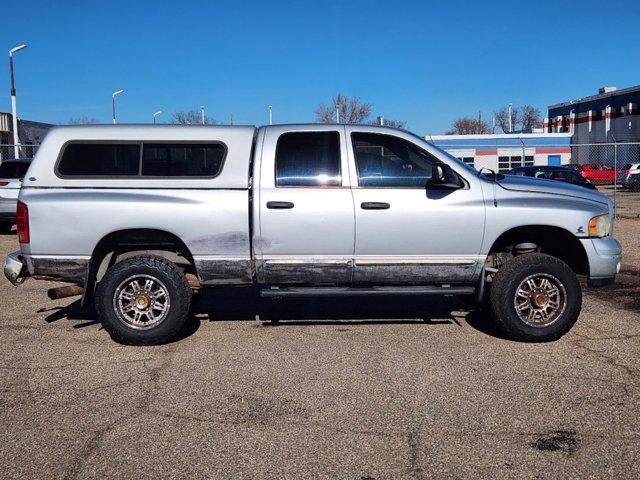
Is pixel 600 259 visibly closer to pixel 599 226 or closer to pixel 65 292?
pixel 599 226

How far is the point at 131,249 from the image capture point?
6.41 m

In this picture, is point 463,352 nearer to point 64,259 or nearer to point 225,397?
point 225,397

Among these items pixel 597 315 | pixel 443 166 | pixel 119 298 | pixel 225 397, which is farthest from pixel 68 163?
pixel 597 315

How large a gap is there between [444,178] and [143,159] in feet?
9.15

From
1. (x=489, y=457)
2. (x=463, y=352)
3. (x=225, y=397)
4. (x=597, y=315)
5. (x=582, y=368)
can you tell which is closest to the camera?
(x=489, y=457)

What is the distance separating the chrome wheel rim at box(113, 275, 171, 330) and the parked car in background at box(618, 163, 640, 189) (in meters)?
30.0

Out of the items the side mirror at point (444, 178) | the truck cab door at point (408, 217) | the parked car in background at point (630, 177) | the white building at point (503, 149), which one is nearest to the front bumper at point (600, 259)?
the truck cab door at point (408, 217)

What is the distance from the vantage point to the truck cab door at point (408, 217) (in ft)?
20.0

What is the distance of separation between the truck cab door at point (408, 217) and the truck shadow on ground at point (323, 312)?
938 millimetres

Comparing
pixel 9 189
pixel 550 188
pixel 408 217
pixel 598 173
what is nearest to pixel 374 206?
pixel 408 217

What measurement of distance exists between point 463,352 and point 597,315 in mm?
2240

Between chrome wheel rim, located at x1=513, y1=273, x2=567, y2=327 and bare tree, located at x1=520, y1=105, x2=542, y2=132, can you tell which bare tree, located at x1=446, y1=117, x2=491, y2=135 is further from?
chrome wheel rim, located at x1=513, y1=273, x2=567, y2=327

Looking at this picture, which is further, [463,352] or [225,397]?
[463,352]

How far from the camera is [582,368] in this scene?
5410 mm
